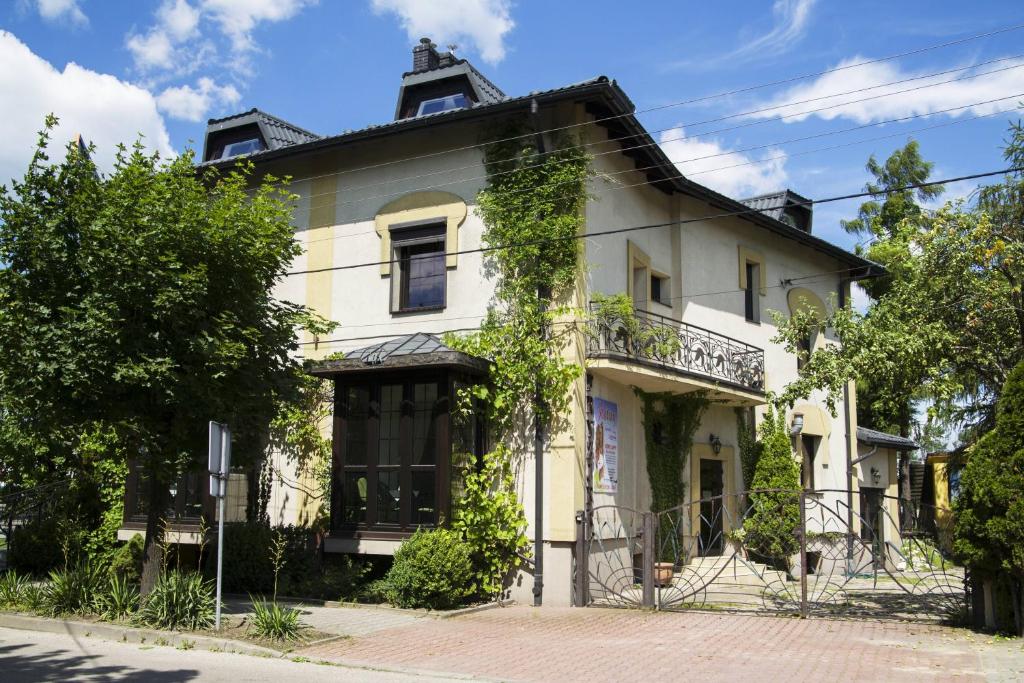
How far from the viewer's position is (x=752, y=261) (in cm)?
2084

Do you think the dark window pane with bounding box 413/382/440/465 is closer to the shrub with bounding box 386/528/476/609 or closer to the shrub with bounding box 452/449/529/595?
the shrub with bounding box 452/449/529/595

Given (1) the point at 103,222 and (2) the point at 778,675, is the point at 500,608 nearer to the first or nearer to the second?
(2) the point at 778,675

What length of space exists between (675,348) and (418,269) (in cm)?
470

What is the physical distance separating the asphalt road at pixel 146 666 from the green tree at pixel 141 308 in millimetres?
1848

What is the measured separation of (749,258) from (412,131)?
8.68m

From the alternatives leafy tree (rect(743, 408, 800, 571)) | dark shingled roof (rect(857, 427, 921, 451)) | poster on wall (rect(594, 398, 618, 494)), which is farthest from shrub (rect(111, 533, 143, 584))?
dark shingled roof (rect(857, 427, 921, 451))

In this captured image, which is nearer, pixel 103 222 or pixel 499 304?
pixel 103 222

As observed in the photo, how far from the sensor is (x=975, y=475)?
36.3 feet

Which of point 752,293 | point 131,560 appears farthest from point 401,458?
point 752,293

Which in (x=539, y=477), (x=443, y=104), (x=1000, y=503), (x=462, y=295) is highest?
(x=443, y=104)

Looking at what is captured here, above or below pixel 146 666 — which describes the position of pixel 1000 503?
above

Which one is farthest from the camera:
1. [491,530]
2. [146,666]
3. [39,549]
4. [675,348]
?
[39,549]

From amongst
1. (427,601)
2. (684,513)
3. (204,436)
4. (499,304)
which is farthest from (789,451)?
(204,436)

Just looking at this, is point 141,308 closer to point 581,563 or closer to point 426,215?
point 426,215
